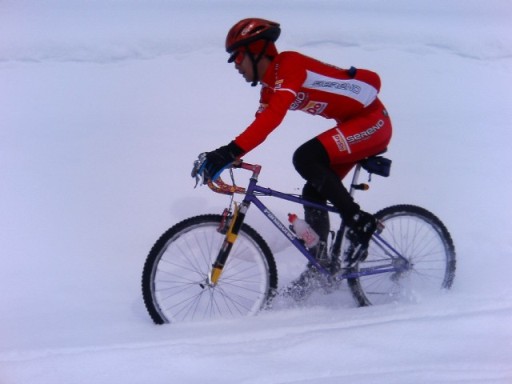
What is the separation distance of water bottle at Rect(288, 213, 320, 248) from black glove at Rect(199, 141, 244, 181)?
676 mm

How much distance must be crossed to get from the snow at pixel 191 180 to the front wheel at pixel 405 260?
0.18m

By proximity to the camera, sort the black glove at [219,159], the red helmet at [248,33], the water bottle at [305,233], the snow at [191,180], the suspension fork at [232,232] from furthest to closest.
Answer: the water bottle at [305,233]
the suspension fork at [232,232]
the red helmet at [248,33]
the black glove at [219,159]
the snow at [191,180]

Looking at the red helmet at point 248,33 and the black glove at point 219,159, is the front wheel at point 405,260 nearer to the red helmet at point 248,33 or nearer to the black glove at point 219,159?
the black glove at point 219,159

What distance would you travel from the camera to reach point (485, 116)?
627 cm

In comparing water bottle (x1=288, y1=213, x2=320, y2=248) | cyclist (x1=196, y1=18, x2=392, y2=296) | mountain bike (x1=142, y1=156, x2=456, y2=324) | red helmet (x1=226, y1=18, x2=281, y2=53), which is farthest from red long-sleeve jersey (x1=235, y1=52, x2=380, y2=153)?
water bottle (x1=288, y1=213, x2=320, y2=248)

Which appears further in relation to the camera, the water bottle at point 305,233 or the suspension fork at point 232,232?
the water bottle at point 305,233

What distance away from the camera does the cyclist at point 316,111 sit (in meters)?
2.70

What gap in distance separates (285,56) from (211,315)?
1830 mm

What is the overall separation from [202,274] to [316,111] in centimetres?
138

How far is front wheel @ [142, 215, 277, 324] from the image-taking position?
2.92 m

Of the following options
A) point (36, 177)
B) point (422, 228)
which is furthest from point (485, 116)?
point (36, 177)

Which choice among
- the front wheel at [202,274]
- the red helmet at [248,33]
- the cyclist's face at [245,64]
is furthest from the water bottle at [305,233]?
the red helmet at [248,33]

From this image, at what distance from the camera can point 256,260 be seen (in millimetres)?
3047

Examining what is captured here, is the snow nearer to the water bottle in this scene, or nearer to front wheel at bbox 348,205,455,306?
front wheel at bbox 348,205,455,306
